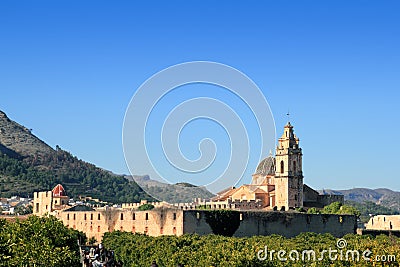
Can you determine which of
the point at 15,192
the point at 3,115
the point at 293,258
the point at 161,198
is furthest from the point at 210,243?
the point at 3,115

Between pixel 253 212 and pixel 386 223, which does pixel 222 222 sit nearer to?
pixel 253 212

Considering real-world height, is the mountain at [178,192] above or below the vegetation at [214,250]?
above

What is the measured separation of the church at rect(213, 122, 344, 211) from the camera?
58938 millimetres

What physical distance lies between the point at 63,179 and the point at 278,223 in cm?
8120

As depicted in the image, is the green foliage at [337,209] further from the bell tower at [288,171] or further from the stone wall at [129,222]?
the stone wall at [129,222]

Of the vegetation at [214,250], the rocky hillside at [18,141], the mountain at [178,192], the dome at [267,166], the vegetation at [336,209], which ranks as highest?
the rocky hillside at [18,141]

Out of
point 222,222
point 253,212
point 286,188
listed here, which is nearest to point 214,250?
point 222,222

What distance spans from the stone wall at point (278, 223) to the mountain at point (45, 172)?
67814mm

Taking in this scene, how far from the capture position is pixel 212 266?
74.3 ft

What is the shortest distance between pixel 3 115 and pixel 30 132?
6.87 metres

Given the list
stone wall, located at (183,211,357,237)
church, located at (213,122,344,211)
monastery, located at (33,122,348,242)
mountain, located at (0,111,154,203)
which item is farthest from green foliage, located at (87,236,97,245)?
mountain, located at (0,111,154,203)

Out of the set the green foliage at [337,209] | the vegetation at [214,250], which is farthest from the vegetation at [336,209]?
the vegetation at [214,250]

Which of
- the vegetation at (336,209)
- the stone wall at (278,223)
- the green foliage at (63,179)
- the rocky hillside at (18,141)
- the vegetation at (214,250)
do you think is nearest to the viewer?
the vegetation at (214,250)

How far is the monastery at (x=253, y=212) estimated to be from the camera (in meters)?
38.6
